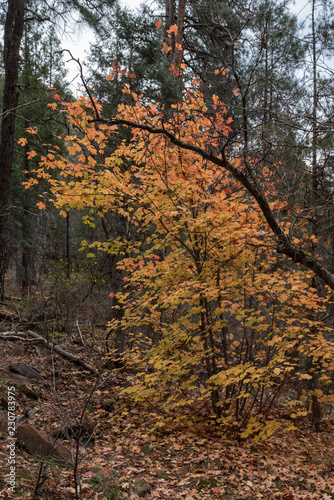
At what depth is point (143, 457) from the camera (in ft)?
14.8

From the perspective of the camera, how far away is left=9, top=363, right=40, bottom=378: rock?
18.7 feet

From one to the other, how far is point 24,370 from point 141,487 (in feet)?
10.1

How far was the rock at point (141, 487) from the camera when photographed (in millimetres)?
3477

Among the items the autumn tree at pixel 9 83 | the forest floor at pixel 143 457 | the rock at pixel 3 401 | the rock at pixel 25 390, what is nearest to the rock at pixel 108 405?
the forest floor at pixel 143 457

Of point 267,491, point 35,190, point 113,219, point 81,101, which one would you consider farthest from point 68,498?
point 35,190

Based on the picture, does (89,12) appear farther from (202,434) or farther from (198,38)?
(202,434)

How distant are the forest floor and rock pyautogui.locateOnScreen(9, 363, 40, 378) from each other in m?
0.10

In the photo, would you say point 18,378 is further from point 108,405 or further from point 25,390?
point 108,405

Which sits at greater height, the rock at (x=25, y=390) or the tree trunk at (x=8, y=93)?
the tree trunk at (x=8, y=93)

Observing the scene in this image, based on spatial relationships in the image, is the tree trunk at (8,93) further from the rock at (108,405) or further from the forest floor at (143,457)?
the rock at (108,405)

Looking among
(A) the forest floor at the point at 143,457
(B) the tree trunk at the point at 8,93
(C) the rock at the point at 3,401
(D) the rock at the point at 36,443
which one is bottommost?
(A) the forest floor at the point at 143,457

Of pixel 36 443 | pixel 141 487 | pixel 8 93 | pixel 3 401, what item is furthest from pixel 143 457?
pixel 8 93

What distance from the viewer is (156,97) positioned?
9297mm

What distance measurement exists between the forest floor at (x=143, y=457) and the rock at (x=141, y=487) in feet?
0.03
